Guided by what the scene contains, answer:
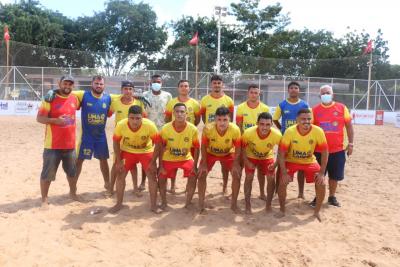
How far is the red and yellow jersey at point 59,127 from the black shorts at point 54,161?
0.32ft

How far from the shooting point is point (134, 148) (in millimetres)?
5789

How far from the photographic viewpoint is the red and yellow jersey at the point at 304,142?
556 cm

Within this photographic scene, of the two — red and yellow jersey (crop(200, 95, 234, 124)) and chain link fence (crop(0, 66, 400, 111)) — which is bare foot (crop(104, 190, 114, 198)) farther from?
chain link fence (crop(0, 66, 400, 111))

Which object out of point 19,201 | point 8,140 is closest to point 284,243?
point 19,201

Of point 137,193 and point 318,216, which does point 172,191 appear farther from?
point 318,216

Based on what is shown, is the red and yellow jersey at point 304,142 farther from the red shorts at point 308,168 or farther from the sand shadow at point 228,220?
the sand shadow at point 228,220

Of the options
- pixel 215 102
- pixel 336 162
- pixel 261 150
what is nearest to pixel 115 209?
pixel 261 150

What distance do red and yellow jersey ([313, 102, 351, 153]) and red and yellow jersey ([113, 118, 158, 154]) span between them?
8.24 feet

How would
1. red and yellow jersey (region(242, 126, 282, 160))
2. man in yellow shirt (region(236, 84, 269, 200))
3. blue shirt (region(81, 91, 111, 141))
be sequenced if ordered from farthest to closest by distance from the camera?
man in yellow shirt (region(236, 84, 269, 200))
blue shirt (region(81, 91, 111, 141))
red and yellow jersey (region(242, 126, 282, 160))

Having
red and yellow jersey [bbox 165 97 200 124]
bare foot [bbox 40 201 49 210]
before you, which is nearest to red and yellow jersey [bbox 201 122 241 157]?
red and yellow jersey [bbox 165 97 200 124]

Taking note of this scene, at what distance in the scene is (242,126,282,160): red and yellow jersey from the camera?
18.8ft

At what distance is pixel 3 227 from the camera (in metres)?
4.91

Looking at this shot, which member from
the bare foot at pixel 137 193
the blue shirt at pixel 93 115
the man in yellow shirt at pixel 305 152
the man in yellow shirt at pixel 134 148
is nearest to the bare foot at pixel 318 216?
the man in yellow shirt at pixel 305 152

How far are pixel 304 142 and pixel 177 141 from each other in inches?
68.9
